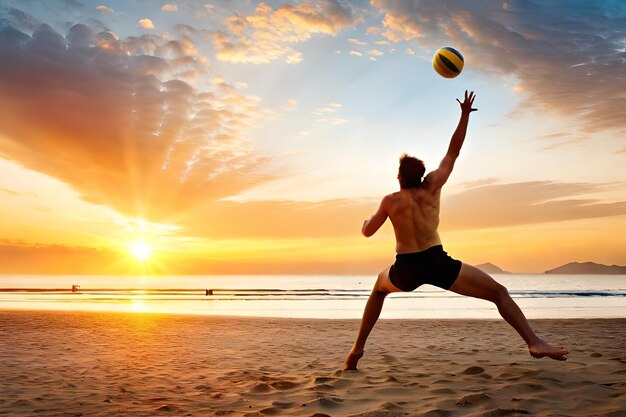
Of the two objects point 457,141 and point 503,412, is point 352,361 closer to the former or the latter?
point 503,412

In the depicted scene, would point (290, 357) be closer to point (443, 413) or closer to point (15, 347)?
point (443, 413)

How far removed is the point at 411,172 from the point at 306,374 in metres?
2.77

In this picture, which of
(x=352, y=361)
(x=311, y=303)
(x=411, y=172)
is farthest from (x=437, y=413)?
(x=311, y=303)

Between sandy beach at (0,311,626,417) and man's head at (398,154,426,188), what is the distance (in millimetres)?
2064

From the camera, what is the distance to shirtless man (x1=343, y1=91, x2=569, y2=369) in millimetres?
5000

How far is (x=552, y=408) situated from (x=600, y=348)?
4.74 m

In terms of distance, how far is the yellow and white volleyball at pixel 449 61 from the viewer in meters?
6.59

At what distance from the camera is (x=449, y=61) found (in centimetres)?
661

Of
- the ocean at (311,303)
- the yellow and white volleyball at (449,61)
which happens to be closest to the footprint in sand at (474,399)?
the yellow and white volleyball at (449,61)

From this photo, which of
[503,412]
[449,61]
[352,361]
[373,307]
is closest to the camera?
[503,412]

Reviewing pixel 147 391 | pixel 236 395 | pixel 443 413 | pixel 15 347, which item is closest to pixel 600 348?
pixel 443 413

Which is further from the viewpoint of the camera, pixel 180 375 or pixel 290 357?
pixel 290 357

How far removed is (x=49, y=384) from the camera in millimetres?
5789

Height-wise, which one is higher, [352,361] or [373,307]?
[373,307]
